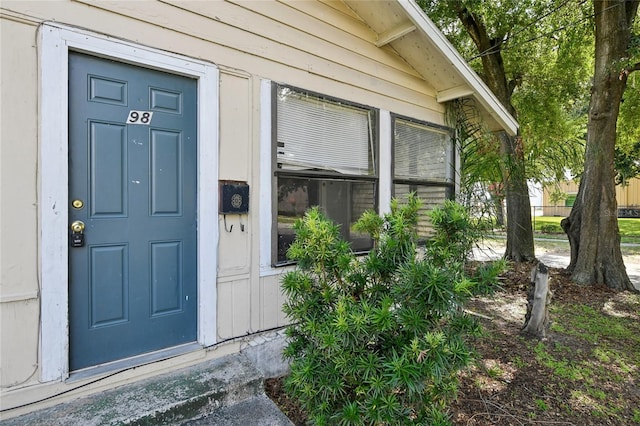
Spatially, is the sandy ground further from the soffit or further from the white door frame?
the white door frame

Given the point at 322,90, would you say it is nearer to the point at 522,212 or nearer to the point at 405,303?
the point at 405,303

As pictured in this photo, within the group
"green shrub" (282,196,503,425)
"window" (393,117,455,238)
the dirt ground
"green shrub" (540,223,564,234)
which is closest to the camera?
"green shrub" (282,196,503,425)

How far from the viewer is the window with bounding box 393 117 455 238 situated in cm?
376

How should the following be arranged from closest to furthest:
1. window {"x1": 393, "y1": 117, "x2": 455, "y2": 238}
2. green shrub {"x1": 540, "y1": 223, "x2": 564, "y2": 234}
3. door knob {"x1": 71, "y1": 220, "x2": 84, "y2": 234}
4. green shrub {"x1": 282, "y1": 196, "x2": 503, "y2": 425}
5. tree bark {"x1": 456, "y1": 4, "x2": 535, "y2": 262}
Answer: green shrub {"x1": 282, "y1": 196, "x2": 503, "y2": 425}
door knob {"x1": 71, "y1": 220, "x2": 84, "y2": 234}
window {"x1": 393, "y1": 117, "x2": 455, "y2": 238}
tree bark {"x1": 456, "y1": 4, "x2": 535, "y2": 262}
green shrub {"x1": 540, "y1": 223, "x2": 564, "y2": 234}

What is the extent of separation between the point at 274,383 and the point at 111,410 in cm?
116

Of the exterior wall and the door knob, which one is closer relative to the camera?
the exterior wall

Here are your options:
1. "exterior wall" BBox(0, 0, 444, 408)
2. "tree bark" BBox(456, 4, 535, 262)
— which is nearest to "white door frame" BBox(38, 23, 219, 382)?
"exterior wall" BBox(0, 0, 444, 408)

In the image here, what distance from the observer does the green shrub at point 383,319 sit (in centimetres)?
160

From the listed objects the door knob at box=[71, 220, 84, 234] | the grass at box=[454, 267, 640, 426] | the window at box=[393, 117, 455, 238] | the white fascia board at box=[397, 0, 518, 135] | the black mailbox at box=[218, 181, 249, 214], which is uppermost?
the white fascia board at box=[397, 0, 518, 135]

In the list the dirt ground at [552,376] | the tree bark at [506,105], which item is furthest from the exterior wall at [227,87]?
the tree bark at [506,105]

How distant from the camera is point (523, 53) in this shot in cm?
816

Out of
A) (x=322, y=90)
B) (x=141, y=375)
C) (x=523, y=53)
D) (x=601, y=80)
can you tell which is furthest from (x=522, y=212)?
(x=141, y=375)

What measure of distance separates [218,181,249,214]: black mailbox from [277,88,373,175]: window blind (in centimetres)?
44

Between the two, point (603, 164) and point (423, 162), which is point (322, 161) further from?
point (603, 164)
